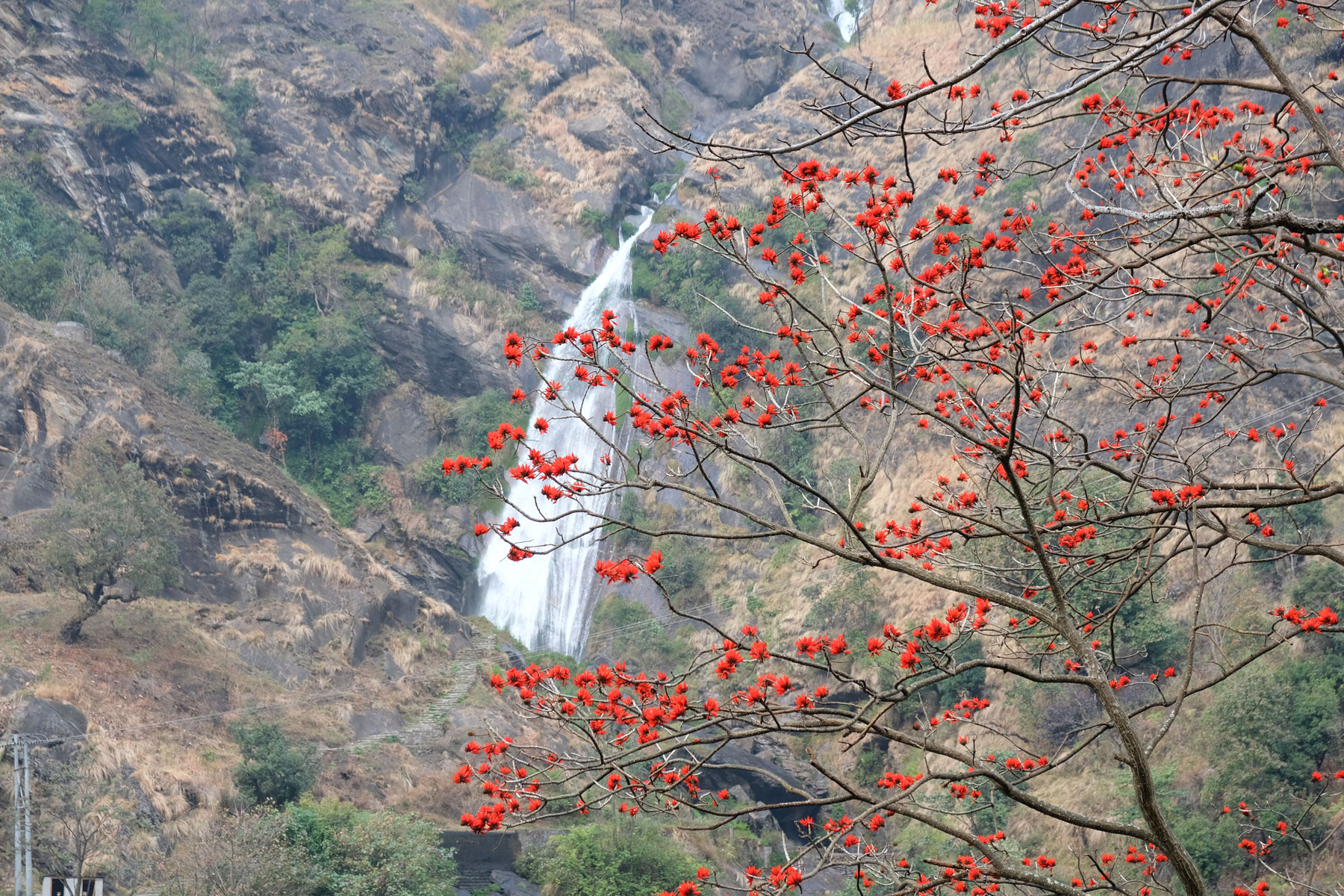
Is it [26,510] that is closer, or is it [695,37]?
[26,510]

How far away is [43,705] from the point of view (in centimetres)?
1947

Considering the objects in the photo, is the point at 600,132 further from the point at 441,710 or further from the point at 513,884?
the point at 513,884

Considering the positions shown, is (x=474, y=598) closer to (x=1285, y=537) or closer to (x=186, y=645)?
(x=186, y=645)

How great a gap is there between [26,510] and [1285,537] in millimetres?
29652

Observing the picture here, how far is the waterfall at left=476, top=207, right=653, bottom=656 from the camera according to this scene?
34.1m

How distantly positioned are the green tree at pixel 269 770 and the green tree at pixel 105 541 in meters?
4.72

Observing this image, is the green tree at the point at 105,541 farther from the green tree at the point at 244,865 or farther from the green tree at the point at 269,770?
the green tree at the point at 244,865

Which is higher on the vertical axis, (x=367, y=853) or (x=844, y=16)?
(x=844, y=16)

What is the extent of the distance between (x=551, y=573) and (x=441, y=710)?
8710 millimetres

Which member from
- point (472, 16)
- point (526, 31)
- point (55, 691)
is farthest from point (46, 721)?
point (472, 16)

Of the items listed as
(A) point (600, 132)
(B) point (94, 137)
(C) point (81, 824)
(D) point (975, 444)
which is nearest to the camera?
(D) point (975, 444)

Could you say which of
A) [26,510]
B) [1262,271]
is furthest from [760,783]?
[1262,271]

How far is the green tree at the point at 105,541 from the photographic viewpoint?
72.6 feet

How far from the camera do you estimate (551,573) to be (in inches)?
1404
